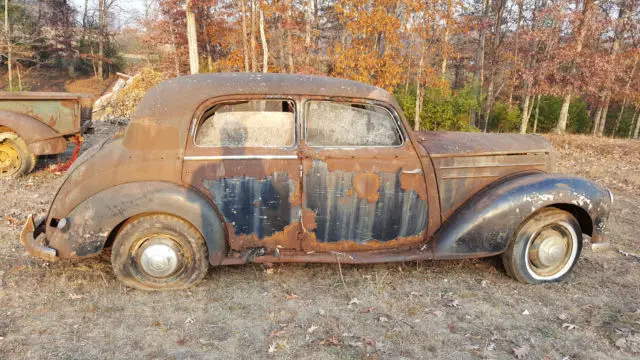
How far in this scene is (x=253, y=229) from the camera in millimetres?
3586

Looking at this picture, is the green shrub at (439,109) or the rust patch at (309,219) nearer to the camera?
the rust patch at (309,219)

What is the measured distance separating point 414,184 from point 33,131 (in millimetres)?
6854

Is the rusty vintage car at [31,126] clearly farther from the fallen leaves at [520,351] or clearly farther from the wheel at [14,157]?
the fallen leaves at [520,351]

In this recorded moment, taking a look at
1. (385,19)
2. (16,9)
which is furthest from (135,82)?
(385,19)

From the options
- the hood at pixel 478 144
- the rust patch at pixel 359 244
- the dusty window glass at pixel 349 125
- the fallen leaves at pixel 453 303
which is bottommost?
the fallen leaves at pixel 453 303

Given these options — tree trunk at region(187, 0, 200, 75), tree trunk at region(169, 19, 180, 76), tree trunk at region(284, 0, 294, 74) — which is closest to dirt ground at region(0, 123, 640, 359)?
tree trunk at region(284, 0, 294, 74)

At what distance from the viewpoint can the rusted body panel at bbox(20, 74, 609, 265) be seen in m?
3.42

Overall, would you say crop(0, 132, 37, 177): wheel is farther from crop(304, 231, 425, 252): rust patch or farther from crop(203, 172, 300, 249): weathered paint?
crop(304, 231, 425, 252): rust patch

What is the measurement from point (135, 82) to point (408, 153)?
1662 cm

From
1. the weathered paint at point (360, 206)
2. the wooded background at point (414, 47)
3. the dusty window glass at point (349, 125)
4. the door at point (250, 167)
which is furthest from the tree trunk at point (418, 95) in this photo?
the door at point (250, 167)

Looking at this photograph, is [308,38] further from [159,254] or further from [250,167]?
[159,254]

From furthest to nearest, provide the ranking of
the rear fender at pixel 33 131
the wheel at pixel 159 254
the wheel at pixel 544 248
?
1. the rear fender at pixel 33 131
2. the wheel at pixel 544 248
3. the wheel at pixel 159 254

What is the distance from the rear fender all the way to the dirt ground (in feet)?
10.4

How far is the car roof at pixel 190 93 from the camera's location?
3461 mm
